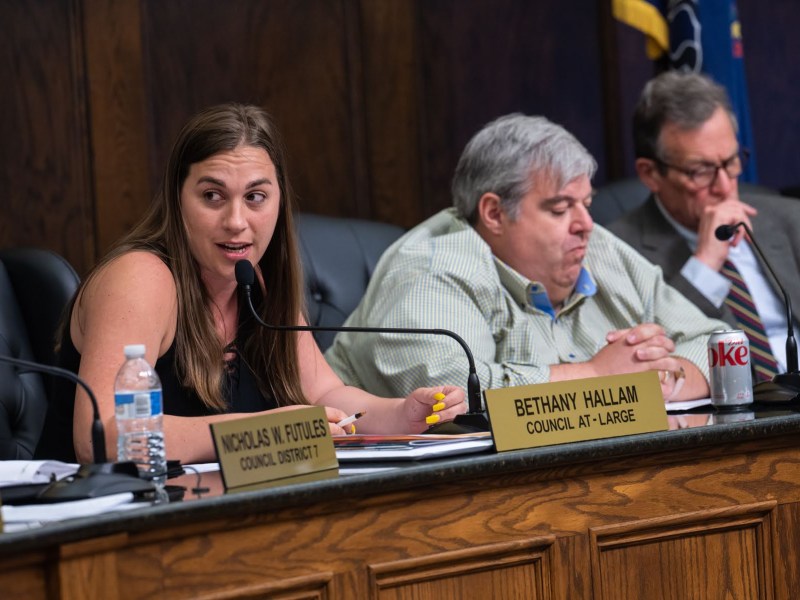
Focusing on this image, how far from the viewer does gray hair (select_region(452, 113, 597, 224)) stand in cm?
264

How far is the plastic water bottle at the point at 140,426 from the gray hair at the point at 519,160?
48.0 inches

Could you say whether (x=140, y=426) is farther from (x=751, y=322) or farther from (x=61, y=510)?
(x=751, y=322)

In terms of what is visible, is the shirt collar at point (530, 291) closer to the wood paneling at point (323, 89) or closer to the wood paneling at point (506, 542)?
the wood paneling at point (506, 542)

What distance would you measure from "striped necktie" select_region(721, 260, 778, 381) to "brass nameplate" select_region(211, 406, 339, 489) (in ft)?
5.27

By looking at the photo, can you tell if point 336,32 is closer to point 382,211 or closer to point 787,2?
point 382,211

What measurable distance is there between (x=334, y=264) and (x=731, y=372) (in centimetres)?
122

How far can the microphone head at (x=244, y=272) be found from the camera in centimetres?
192

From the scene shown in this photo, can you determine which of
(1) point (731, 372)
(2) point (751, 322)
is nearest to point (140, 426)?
(1) point (731, 372)

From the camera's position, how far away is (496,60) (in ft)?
12.9

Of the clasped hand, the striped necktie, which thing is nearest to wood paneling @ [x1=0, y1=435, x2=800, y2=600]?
the clasped hand

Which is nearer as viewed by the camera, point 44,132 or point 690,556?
point 690,556

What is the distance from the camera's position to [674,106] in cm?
319

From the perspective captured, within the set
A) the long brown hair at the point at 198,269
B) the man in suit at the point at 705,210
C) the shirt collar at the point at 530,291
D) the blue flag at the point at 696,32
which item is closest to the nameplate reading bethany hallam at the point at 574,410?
the long brown hair at the point at 198,269

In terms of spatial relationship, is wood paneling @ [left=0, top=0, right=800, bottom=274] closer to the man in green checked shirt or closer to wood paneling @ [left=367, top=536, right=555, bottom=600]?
the man in green checked shirt
